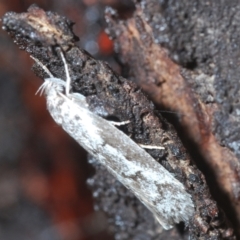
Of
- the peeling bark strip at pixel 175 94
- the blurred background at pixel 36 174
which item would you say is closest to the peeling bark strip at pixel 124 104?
the peeling bark strip at pixel 175 94

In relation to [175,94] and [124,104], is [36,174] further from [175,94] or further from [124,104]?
[124,104]

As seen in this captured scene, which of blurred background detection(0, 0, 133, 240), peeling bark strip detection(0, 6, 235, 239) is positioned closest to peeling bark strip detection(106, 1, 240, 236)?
peeling bark strip detection(0, 6, 235, 239)

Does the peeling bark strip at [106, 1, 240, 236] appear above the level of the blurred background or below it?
below

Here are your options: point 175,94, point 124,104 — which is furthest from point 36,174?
point 124,104

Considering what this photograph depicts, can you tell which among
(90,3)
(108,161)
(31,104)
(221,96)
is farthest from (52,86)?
(31,104)

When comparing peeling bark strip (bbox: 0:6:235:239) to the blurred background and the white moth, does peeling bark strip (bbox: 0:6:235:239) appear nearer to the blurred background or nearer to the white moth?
the white moth

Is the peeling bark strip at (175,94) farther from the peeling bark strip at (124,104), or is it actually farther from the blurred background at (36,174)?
the blurred background at (36,174)
